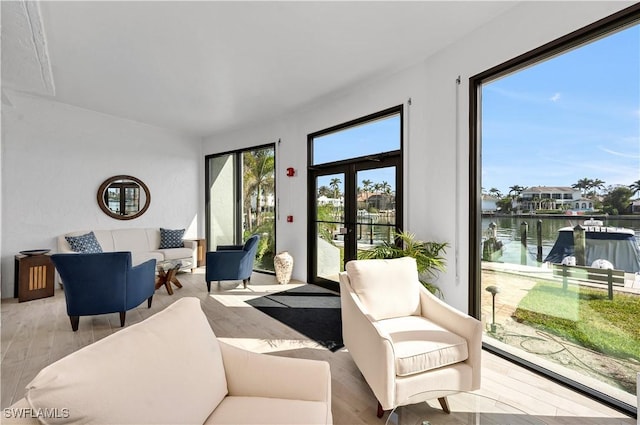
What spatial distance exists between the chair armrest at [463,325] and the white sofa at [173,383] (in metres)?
1.04

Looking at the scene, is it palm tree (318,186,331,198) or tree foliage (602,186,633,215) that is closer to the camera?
tree foliage (602,186,633,215)

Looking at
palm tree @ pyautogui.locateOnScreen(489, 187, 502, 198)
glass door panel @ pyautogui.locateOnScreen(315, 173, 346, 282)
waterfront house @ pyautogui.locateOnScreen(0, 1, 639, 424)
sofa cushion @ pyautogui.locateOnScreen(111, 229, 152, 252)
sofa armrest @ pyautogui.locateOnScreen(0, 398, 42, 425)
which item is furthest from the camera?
sofa cushion @ pyautogui.locateOnScreen(111, 229, 152, 252)

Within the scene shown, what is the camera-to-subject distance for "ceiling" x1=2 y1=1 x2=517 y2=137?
8.38ft

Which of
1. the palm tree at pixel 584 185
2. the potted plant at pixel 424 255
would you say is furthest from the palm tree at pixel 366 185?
the palm tree at pixel 584 185

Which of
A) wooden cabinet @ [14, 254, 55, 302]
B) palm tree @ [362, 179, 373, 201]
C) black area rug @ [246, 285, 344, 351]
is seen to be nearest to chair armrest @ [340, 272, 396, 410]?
black area rug @ [246, 285, 344, 351]

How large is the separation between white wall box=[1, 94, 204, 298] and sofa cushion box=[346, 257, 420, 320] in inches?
202

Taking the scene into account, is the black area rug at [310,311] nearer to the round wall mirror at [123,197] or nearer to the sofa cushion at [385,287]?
the sofa cushion at [385,287]

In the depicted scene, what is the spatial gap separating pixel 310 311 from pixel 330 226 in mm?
1515

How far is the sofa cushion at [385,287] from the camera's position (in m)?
2.22

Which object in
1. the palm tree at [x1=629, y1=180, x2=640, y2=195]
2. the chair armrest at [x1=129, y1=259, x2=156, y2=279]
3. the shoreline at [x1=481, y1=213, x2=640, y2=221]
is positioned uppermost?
the palm tree at [x1=629, y1=180, x2=640, y2=195]

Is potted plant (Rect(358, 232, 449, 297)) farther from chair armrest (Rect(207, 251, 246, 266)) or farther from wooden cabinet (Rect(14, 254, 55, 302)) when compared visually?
wooden cabinet (Rect(14, 254, 55, 302))

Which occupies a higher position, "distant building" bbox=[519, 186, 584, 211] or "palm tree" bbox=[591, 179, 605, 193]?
"palm tree" bbox=[591, 179, 605, 193]

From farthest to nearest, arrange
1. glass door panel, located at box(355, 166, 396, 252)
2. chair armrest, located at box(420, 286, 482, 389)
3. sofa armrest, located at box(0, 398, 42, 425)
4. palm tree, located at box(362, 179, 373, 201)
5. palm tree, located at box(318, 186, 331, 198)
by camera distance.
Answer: palm tree, located at box(318, 186, 331, 198), palm tree, located at box(362, 179, 373, 201), glass door panel, located at box(355, 166, 396, 252), chair armrest, located at box(420, 286, 482, 389), sofa armrest, located at box(0, 398, 42, 425)

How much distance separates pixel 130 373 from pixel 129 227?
5.71m
